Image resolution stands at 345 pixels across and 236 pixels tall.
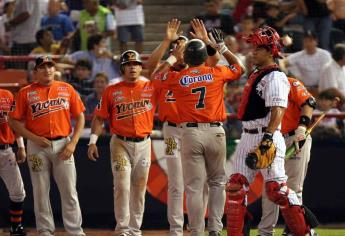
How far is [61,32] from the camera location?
18.2 meters

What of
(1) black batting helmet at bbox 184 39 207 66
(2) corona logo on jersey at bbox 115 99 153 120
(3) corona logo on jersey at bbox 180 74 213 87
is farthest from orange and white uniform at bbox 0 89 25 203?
(1) black batting helmet at bbox 184 39 207 66

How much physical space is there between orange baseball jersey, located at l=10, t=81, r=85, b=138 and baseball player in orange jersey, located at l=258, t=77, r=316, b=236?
2.43 meters

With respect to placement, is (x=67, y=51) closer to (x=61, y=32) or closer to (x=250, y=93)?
(x=61, y=32)

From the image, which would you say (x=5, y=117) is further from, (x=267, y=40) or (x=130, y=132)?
(x=267, y=40)

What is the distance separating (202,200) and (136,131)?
123 centimetres

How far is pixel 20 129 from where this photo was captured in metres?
12.8

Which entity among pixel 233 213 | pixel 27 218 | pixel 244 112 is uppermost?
pixel 244 112

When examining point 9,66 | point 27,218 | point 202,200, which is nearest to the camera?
point 202,200

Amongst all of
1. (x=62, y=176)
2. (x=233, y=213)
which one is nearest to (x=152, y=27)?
(x=62, y=176)

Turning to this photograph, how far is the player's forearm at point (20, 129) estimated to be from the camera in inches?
503

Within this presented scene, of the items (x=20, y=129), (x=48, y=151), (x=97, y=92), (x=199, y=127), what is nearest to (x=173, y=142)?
(x=199, y=127)

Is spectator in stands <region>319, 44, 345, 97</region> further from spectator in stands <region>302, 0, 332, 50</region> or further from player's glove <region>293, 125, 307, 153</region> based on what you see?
player's glove <region>293, 125, 307, 153</region>

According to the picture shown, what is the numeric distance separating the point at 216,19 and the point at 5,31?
336 cm

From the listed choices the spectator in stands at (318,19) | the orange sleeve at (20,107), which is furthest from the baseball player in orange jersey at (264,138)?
the spectator in stands at (318,19)
